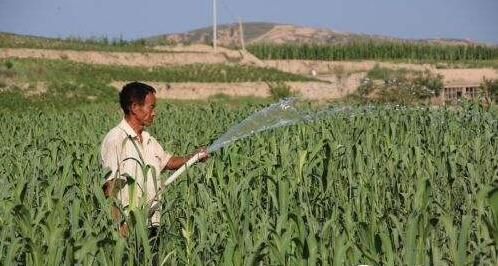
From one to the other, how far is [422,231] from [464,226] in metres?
0.45

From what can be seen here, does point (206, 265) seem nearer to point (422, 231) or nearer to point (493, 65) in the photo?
point (422, 231)

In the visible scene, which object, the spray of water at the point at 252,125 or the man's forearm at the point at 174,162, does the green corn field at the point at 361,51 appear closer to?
the spray of water at the point at 252,125

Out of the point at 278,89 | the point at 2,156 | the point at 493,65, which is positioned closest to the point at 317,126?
the point at 2,156

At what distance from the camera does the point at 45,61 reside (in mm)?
42688

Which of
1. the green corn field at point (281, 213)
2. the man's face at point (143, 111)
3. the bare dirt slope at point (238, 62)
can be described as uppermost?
the man's face at point (143, 111)

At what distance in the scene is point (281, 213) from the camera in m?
4.55

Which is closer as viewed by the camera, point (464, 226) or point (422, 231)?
point (464, 226)

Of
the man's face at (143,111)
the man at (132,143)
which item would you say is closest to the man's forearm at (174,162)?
the man at (132,143)

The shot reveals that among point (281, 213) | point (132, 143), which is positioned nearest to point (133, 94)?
point (132, 143)

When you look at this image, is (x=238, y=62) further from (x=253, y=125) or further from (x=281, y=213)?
(x=281, y=213)

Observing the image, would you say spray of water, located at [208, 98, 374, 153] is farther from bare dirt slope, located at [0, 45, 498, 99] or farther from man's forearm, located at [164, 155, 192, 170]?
bare dirt slope, located at [0, 45, 498, 99]

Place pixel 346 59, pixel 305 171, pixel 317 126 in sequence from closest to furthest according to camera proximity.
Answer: pixel 305 171, pixel 317 126, pixel 346 59

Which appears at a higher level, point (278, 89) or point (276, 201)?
point (276, 201)

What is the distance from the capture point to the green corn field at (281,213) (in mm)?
3525
